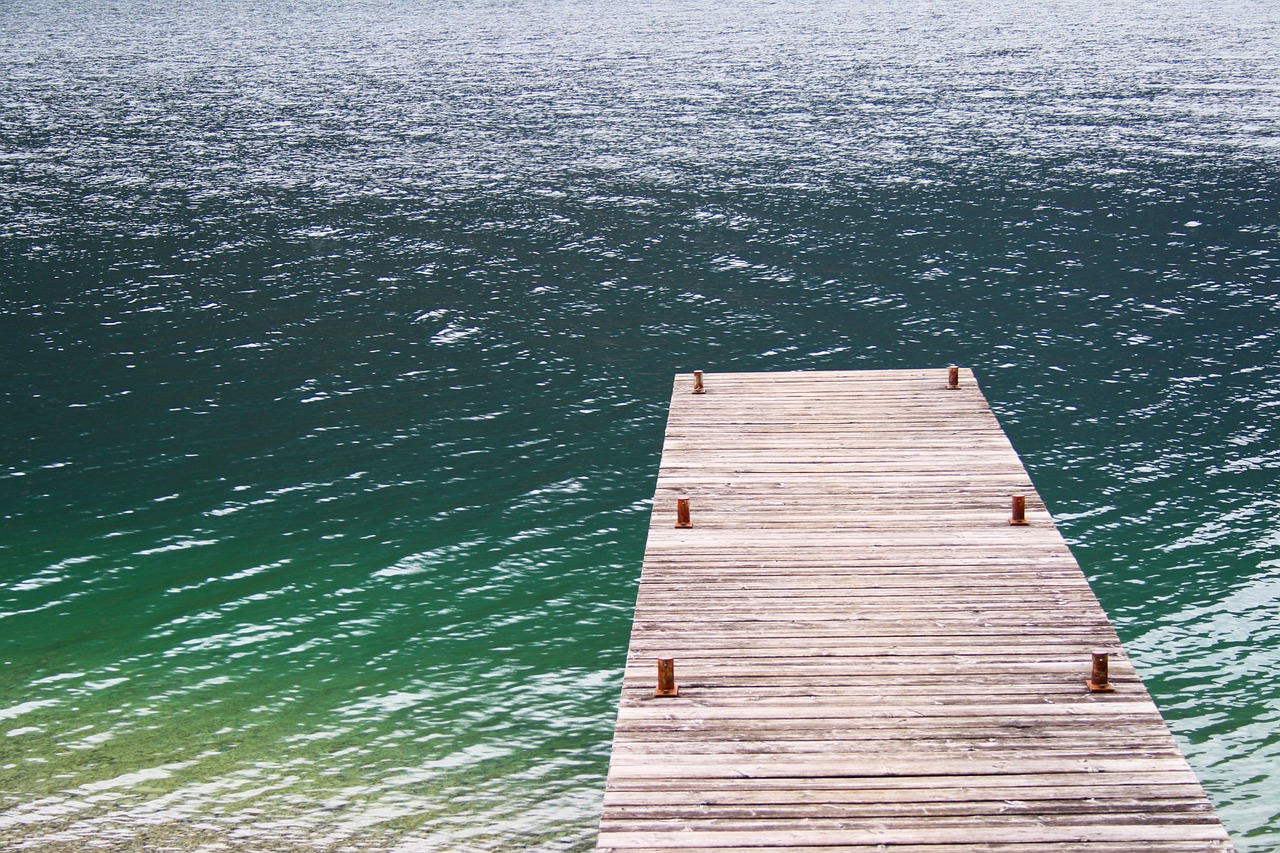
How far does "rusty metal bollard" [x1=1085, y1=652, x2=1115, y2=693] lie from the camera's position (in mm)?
13797

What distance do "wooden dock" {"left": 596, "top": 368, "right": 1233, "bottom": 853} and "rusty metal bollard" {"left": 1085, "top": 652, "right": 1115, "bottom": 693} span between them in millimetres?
67

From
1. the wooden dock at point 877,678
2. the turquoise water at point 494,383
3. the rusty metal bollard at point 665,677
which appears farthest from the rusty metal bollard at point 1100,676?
the rusty metal bollard at point 665,677

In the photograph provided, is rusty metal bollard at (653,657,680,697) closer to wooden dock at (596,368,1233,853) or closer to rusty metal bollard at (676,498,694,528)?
wooden dock at (596,368,1233,853)

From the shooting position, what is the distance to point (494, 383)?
3266 centimetres

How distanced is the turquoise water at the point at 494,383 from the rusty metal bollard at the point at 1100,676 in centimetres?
353

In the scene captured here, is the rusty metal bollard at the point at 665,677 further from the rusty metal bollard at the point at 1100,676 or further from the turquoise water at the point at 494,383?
the rusty metal bollard at the point at 1100,676

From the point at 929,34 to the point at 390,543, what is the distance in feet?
307

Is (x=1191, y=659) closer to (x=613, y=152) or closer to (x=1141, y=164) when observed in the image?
(x=1141, y=164)

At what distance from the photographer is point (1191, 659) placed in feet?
63.3

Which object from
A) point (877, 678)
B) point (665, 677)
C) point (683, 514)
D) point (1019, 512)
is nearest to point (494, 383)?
point (683, 514)

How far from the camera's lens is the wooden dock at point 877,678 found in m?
11.8

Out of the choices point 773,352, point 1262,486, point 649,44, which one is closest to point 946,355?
point 773,352

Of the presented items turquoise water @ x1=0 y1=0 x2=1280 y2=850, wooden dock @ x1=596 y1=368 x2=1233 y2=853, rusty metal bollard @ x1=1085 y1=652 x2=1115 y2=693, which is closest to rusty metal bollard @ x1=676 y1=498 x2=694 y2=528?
wooden dock @ x1=596 y1=368 x2=1233 y2=853

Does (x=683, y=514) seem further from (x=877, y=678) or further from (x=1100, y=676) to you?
(x=1100, y=676)
